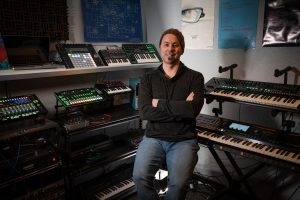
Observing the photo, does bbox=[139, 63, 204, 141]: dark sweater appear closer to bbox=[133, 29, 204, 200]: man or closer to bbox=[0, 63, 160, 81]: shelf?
bbox=[133, 29, 204, 200]: man

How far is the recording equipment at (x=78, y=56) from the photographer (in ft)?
7.70

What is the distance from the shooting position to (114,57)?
2.69 m

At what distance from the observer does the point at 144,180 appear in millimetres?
2012

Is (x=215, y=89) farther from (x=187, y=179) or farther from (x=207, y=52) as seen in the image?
(x=187, y=179)

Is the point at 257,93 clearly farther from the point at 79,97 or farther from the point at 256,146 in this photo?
the point at 79,97

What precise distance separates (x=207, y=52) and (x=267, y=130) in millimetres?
1103

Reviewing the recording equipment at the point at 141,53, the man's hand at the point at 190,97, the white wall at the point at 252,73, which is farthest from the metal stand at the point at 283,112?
the recording equipment at the point at 141,53

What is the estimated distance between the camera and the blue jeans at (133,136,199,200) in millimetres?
1948

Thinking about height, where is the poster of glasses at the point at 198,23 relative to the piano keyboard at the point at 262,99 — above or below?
above

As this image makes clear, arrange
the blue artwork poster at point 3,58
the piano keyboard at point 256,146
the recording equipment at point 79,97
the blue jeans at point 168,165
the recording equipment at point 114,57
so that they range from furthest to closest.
A: the recording equipment at point 114,57
the recording equipment at point 79,97
the blue artwork poster at point 3,58
the blue jeans at point 168,165
the piano keyboard at point 256,146

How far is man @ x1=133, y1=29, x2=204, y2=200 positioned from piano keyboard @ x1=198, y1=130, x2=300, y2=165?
172 mm

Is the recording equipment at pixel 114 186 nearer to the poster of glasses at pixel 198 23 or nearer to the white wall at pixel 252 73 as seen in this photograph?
the white wall at pixel 252 73

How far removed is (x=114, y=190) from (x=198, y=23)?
1.96 m

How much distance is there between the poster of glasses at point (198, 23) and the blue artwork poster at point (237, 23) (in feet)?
0.40
